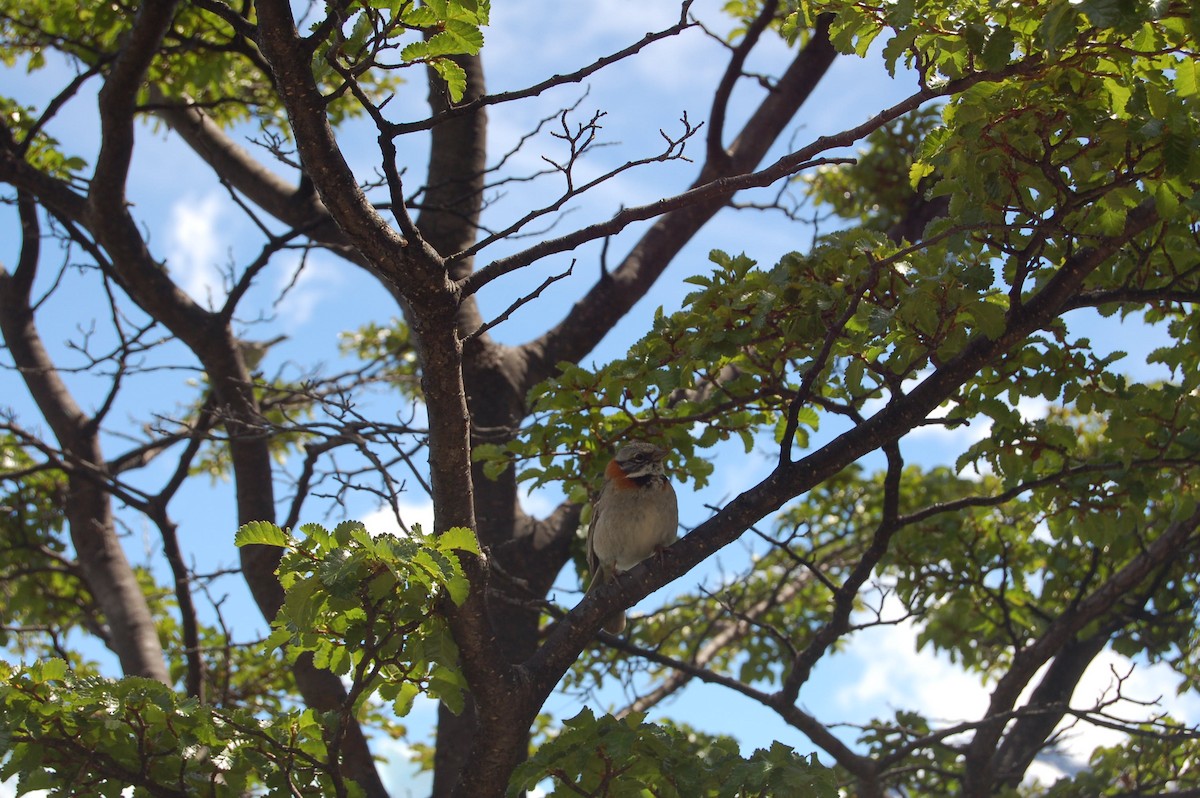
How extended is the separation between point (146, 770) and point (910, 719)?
204 inches

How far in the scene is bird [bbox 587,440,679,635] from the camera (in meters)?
6.14

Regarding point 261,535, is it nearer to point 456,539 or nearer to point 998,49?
point 456,539

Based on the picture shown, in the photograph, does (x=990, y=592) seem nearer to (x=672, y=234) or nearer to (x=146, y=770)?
(x=672, y=234)

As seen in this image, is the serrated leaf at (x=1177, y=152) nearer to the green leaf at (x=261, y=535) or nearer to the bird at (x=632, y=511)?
the bird at (x=632, y=511)

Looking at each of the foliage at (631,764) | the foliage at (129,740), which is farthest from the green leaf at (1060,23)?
the foliage at (129,740)

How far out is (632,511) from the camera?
6195mm

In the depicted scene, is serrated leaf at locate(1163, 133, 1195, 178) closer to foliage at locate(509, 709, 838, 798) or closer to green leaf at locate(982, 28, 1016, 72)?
green leaf at locate(982, 28, 1016, 72)

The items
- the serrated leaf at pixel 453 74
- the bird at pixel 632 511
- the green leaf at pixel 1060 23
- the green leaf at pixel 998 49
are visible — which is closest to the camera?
the green leaf at pixel 1060 23

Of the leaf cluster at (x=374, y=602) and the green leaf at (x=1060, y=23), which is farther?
the leaf cluster at (x=374, y=602)

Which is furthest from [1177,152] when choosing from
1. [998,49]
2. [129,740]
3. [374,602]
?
[129,740]

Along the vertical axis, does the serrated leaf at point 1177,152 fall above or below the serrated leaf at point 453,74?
below

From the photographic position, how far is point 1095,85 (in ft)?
12.8

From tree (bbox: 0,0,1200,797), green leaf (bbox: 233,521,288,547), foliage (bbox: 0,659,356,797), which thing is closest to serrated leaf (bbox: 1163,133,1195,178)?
tree (bbox: 0,0,1200,797)

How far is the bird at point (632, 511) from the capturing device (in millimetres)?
6137
